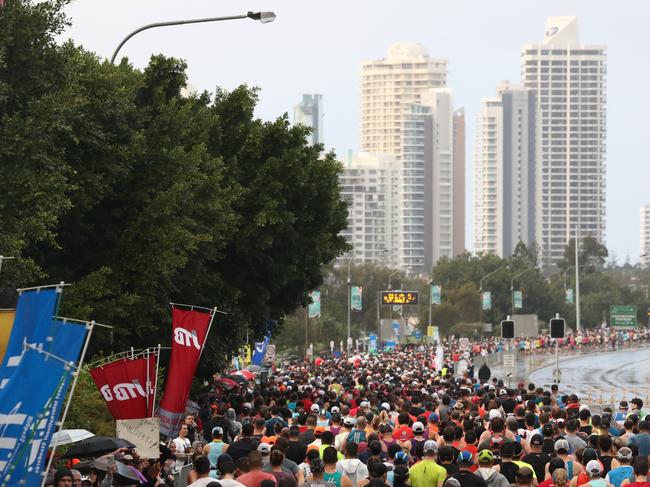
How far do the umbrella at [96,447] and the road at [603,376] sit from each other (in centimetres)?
3358

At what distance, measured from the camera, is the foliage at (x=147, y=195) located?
23.4m

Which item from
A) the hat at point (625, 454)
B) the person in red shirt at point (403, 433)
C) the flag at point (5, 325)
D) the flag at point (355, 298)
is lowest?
the person in red shirt at point (403, 433)

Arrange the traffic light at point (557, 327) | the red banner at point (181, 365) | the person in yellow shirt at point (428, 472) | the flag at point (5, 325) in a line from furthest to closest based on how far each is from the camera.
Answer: the traffic light at point (557, 327), the red banner at point (181, 365), the person in yellow shirt at point (428, 472), the flag at point (5, 325)

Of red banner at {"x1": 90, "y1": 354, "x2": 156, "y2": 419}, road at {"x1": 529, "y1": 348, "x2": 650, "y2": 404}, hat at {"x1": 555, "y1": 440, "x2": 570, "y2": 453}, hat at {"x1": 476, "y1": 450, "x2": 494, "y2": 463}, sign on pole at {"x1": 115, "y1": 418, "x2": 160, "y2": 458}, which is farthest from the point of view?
road at {"x1": 529, "y1": 348, "x2": 650, "y2": 404}

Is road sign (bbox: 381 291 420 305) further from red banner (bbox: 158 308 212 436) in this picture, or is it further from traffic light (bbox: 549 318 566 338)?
red banner (bbox: 158 308 212 436)

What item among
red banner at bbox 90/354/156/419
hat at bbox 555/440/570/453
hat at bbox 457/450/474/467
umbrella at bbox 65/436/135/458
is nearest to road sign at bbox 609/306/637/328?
red banner at bbox 90/354/156/419

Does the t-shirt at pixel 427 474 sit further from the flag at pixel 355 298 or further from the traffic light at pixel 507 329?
the flag at pixel 355 298

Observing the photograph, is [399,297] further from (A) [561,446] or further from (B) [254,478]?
(B) [254,478]

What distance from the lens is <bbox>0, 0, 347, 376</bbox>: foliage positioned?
76.9ft

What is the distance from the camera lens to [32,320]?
10156mm

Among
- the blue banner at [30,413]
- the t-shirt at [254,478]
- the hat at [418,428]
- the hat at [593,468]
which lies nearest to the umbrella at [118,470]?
the t-shirt at [254,478]

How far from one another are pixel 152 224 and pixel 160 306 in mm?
1671

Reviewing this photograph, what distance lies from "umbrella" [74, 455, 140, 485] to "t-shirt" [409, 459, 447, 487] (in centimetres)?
249

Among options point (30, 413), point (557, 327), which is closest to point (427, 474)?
point (30, 413)
